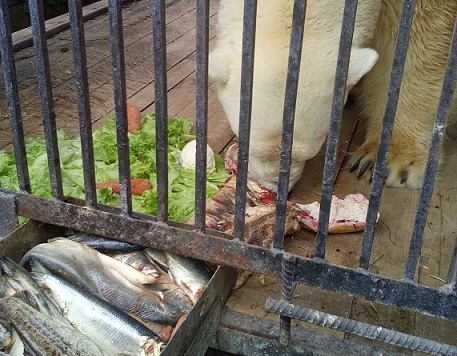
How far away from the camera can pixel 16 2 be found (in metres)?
6.51

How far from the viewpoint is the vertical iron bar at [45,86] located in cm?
173

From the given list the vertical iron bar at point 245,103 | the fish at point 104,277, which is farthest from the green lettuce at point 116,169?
the vertical iron bar at point 245,103

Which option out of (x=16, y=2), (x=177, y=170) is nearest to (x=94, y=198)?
(x=177, y=170)

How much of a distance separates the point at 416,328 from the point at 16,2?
233 inches

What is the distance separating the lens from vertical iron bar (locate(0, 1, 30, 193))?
1.82 metres

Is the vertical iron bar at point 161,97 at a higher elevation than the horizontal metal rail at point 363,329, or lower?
higher

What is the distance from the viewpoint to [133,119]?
125 inches

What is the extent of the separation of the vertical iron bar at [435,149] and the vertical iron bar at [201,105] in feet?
1.96

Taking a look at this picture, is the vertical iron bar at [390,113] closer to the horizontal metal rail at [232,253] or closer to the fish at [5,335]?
the horizontal metal rail at [232,253]

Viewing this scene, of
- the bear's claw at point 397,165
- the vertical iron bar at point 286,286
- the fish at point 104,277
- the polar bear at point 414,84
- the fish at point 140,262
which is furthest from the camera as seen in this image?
the bear's claw at point 397,165

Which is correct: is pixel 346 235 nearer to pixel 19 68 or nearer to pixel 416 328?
pixel 416 328

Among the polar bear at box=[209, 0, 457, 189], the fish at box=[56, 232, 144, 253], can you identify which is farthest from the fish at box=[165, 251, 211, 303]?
the polar bear at box=[209, 0, 457, 189]

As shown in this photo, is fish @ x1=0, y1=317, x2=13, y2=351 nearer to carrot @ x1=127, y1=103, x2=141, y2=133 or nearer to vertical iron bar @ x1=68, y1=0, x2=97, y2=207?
vertical iron bar @ x1=68, y1=0, x2=97, y2=207

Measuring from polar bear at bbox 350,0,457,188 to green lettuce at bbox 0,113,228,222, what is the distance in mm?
785
